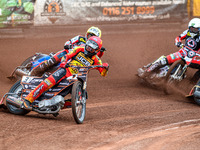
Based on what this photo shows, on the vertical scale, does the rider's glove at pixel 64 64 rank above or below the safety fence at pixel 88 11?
below

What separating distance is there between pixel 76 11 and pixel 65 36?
1.04m


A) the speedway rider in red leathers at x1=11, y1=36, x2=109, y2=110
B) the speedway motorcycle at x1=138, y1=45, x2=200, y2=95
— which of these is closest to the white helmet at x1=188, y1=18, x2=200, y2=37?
the speedway motorcycle at x1=138, y1=45, x2=200, y2=95

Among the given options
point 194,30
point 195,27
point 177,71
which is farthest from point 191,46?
point 177,71

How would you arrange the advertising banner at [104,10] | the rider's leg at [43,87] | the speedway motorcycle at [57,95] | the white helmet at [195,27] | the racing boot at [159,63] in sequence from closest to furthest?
the speedway motorcycle at [57,95]
the rider's leg at [43,87]
the white helmet at [195,27]
the racing boot at [159,63]
the advertising banner at [104,10]

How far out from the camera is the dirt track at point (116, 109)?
573 cm

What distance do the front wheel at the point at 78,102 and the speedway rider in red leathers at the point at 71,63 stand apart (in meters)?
0.45

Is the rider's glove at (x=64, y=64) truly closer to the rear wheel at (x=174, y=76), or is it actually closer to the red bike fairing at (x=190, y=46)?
the rear wheel at (x=174, y=76)

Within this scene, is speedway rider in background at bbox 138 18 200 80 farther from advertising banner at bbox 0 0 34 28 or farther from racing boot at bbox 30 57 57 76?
advertising banner at bbox 0 0 34 28

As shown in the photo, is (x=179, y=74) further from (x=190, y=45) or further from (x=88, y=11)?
(x=88, y=11)

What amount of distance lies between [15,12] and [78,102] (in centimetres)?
713

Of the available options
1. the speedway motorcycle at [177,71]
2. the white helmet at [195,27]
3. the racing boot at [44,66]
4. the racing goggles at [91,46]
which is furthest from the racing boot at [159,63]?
the racing goggles at [91,46]

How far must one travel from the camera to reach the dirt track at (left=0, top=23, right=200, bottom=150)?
573 cm

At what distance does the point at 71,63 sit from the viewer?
750cm

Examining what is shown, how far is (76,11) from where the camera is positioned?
14156 millimetres
